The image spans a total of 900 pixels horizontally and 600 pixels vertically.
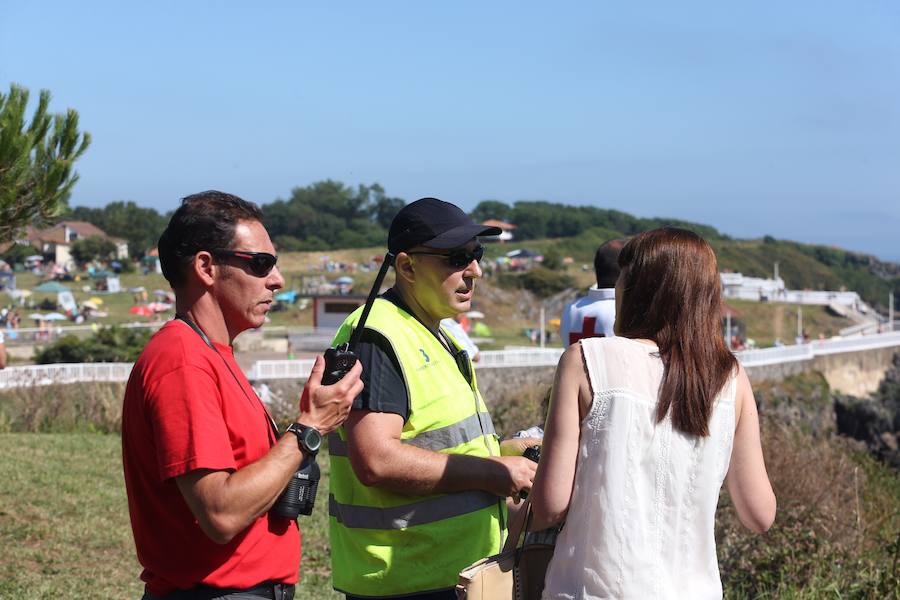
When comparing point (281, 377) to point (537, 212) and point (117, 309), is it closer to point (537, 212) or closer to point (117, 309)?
point (117, 309)

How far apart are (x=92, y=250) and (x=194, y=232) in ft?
267

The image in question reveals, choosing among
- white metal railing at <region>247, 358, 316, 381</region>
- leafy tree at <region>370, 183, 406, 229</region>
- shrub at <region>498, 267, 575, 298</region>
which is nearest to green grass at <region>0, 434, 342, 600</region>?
white metal railing at <region>247, 358, 316, 381</region>

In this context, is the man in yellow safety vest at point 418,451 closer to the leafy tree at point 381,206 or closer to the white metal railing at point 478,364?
the white metal railing at point 478,364

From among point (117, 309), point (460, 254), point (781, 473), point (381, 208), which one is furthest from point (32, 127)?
point (381, 208)

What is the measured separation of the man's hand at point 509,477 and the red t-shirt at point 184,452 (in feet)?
2.36

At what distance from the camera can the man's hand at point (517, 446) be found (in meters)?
3.50

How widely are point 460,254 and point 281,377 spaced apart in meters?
24.8

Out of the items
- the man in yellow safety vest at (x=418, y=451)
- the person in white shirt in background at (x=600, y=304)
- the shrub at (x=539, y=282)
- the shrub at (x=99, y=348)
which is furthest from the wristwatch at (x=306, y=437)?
the shrub at (x=539, y=282)

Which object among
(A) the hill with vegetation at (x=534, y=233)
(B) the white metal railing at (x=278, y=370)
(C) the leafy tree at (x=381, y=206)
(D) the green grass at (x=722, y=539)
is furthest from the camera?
(C) the leafy tree at (x=381, y=206)

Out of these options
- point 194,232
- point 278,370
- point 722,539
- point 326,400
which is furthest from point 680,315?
point 278,370

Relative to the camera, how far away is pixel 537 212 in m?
139

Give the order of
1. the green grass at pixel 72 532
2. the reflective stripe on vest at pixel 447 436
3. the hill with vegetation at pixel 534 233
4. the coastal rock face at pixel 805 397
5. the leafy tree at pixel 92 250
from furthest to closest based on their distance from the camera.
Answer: the hill with vegetation at pixel 534 233, the leafy tree at pixel 92 250, the coastal rock face at pixel 805 397, the green grass at pixel 72 532, the reflective stripe on vest at pixel 447 436

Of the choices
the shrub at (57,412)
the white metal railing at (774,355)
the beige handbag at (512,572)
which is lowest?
the white metal railing at (774,355)

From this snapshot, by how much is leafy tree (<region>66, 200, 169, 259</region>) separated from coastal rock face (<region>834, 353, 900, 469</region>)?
2438 inches
